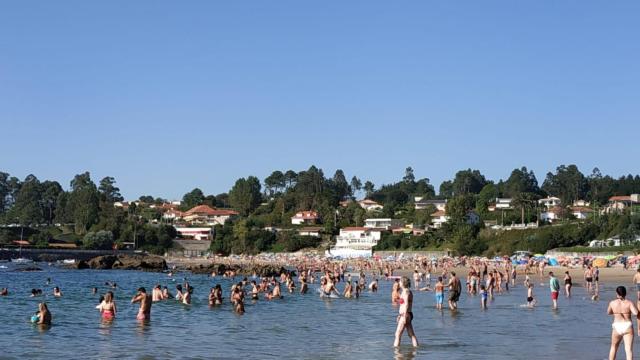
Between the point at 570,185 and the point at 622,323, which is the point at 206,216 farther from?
the point at 622,323

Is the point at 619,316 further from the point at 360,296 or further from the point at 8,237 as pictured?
the point at 8,237

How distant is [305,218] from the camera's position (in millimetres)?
171875

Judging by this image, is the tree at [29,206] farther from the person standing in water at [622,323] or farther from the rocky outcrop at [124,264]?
the person standing in water at [622,323]

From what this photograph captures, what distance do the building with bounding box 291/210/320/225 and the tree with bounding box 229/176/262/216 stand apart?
18.7 meters

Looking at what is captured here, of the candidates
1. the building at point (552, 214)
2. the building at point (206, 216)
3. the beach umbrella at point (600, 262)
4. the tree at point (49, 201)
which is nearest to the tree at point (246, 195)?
the building at point (206, 216)

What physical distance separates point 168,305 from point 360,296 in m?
10.8

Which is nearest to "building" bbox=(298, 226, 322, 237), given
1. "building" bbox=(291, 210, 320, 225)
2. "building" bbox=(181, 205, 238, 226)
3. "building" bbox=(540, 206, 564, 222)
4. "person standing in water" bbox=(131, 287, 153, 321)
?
"building" bbox=(291, 210, 320, 225)

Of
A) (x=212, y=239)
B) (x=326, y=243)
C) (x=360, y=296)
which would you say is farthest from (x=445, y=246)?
(x=360, y=296)

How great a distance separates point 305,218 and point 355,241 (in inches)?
1467

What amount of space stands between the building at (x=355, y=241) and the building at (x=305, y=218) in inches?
1084

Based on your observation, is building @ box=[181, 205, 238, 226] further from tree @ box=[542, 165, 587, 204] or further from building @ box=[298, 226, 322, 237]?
tree @ box=[542, 165, 587, 204]

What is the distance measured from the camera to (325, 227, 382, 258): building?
127006 millimetres

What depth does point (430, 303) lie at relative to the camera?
34312 mm

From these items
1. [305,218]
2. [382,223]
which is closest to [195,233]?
[305,218]
